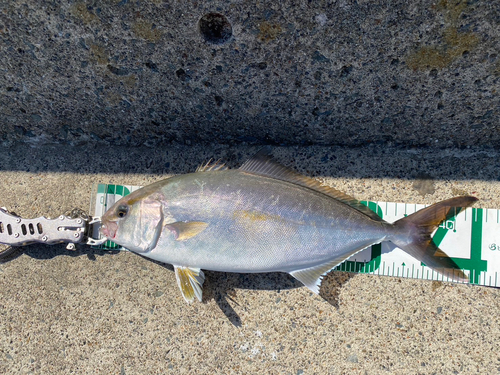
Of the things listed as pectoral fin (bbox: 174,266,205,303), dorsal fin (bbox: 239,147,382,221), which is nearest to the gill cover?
pectoral fin (bbox: 174,266,205,303)

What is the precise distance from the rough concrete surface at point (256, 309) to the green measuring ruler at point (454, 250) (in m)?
0.06

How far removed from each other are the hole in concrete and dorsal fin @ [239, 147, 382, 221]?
581 mm

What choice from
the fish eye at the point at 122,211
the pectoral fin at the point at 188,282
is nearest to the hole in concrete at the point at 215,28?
the fish eye at the point at 122,211

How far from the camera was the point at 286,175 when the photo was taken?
1.81m

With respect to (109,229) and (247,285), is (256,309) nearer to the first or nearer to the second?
(247,285)

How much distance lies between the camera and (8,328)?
1.99m

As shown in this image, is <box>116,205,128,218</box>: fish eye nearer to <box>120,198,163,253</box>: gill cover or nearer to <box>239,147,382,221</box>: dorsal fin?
<box>120,198,163,253</box>: gill cover

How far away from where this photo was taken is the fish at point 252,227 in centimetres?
170

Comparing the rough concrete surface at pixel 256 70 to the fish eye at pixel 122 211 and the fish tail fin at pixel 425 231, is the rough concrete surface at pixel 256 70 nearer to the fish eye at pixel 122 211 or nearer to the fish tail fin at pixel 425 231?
the fish tail fin at pixel 425 231

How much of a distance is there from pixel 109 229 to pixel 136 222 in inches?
6.7

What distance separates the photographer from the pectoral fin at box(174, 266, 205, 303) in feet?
5.79

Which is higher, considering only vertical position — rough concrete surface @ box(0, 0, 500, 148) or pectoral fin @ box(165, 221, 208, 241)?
rough concrete surface @ box(0, 0, 500, 148)

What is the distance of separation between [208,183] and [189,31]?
73cm

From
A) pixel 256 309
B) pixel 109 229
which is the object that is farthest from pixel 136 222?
pixel 256 309
